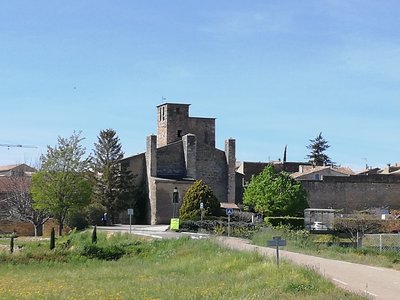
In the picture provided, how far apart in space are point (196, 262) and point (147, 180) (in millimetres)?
46564

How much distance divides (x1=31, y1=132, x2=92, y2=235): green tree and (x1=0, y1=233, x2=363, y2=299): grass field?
1717 centimetres

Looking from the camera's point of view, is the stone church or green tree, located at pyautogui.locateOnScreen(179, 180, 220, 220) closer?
green tree, located at pyautogui.locateOnScreen(179, 180, 220, 220)

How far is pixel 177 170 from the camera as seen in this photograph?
79.4 meters

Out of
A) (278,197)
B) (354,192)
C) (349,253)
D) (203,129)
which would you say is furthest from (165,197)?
(349,253)

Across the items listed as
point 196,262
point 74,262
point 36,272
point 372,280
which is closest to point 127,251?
point 74,262

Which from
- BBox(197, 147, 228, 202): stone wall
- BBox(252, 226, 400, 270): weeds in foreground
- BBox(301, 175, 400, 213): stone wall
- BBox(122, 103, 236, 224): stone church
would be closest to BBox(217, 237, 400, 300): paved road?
BBox(252, 226, 400, 270): weeds in foreground

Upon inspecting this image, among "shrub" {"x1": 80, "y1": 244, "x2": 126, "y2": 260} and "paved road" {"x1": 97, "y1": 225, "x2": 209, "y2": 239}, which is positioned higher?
"paved road" {"x1": 97, "y1": 225, "x2": 209, "y2": 239}

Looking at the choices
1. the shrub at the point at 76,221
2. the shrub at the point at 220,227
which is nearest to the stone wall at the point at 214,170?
the shrub at the point at 76,221

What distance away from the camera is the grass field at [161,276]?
68.3ft

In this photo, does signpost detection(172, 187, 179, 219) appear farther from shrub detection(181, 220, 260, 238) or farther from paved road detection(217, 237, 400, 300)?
paved road detection(217, 237, 400, 300)

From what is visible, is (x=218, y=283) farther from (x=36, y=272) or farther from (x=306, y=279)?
(x=36, y=272)

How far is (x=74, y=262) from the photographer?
142ft

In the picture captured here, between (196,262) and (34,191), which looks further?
(34,191)

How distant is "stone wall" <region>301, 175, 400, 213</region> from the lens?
82188 millimetres
